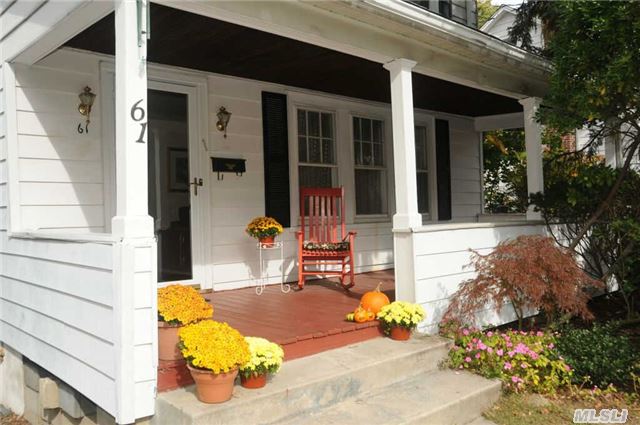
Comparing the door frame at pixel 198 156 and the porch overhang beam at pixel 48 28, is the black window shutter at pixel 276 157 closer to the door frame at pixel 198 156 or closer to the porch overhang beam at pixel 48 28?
the door frame at pixel 198 156

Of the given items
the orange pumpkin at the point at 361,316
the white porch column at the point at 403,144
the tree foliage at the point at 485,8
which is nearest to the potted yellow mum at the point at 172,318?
the orange pumpkin at the point at 361,316

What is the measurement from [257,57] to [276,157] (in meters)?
1.16

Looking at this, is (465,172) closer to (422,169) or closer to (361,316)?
(422,169)

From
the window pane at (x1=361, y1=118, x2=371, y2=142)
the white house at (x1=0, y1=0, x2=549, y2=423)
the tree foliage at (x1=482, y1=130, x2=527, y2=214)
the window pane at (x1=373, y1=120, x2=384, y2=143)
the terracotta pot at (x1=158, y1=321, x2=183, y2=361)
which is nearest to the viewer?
the white house at (x1=0, y1=0, x2=549, y2=423)

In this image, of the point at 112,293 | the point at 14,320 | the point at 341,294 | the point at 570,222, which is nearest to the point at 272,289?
the point at 341,294

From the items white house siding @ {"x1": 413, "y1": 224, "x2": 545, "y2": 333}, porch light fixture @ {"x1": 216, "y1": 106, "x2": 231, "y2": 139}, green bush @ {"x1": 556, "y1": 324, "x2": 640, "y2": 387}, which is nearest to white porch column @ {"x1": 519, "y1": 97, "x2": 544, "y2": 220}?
white house siding @ {"x1": 413, "y1": 224, "x2": 545, "y2": 333}

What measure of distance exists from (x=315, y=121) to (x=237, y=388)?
3612 mm

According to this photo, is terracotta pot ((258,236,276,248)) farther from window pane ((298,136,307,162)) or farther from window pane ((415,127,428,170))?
window pane ((415,127,428,170))

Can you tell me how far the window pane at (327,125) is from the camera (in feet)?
19.2

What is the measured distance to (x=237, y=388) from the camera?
8.91 feet

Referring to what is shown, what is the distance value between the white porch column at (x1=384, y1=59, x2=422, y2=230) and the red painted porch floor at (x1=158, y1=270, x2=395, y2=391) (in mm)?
837

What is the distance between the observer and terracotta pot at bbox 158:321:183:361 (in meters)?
2.76

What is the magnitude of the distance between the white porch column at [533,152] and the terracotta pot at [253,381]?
3.54m

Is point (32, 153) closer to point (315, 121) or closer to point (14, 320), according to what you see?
point (14, 320)
